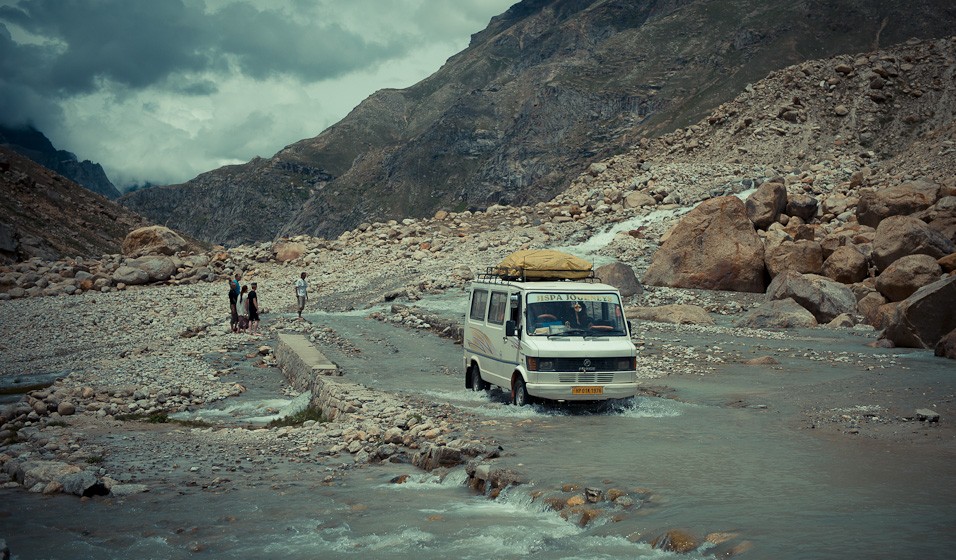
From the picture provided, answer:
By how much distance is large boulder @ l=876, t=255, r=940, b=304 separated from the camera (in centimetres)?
2784

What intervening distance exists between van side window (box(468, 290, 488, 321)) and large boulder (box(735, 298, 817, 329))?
15.2m

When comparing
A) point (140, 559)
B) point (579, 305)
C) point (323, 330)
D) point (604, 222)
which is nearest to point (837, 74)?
point (604, 222)

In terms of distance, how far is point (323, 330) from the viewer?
101 feet

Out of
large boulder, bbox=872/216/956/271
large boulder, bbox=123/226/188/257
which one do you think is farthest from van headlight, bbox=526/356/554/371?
large boulder, bbox=123/226/188/257

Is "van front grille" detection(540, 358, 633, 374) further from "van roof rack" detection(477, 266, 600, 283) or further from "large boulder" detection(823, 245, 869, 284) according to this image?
"large boulder" detection(823, 245, 869, 284)

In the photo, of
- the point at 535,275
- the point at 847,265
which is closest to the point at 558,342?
the point at 535,275

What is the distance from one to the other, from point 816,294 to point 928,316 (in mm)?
7687

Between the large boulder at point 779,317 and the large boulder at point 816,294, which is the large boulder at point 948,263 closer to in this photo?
the large boulder at point 816,294

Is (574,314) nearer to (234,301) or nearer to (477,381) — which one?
(477,381)

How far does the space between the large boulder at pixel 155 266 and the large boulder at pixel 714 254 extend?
2715cm

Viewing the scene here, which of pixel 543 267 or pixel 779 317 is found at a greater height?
pixel 543 267

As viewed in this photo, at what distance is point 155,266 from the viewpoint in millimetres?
48844

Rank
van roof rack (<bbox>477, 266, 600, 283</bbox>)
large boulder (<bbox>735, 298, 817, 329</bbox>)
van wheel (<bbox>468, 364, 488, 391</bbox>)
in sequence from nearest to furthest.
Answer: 1. van roof rack (<bbox>477, 266, 600, 283</bbox>)
2. van wheel (<bbox>468, 364, 488, 391</bbox>)
3. large boulder (<bbox>735, 298, 817, 329</bbox>)

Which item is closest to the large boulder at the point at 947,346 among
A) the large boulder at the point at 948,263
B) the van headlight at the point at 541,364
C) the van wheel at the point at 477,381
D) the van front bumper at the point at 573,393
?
the large boulder at the point at 948,263
